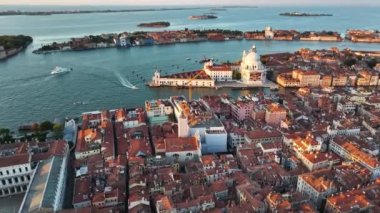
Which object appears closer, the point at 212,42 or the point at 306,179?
the point at 306,179

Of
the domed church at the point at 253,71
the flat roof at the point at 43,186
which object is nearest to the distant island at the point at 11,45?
the domed church at the point at 253,71

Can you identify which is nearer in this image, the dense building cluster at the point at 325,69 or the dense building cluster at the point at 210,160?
the dense building cluster at the point at 210,160

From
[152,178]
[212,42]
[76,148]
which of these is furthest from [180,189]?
[212,42]

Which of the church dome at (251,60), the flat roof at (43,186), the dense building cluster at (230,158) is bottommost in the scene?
the dense building cluster at (230,158)

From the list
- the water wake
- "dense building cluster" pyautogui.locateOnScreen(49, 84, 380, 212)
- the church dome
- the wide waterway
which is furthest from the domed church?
the water wake

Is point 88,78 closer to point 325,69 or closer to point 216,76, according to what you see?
point 216,76

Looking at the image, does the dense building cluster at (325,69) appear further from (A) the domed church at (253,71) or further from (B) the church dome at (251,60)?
(B) the church dome at (251,60)

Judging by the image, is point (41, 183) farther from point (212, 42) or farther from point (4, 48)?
point (212, 42)

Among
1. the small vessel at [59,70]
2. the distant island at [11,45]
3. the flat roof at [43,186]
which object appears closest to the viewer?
the flat roof at [43,186]

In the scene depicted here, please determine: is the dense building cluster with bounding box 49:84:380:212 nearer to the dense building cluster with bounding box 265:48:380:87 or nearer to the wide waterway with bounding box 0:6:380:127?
the wide waterway with bounding box 0:6:380:127
